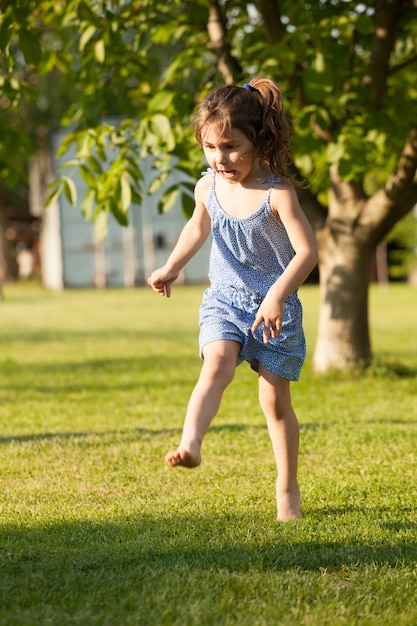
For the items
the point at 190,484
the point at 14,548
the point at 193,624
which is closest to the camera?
the point at 193,624

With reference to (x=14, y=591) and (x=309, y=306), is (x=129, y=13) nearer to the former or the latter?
(x=14, y=591)

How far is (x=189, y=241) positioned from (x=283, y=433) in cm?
76

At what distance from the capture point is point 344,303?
787cm

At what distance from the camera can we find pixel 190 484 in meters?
4.26

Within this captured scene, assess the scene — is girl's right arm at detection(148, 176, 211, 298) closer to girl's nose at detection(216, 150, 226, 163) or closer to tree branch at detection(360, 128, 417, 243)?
girl's nose at detection(216, 150, 226, 163)

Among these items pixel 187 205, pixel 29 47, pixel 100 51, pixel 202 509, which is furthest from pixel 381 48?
pixel 202 509

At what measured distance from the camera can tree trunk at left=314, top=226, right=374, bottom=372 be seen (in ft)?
25.7

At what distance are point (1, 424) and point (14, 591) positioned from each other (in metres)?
3.41

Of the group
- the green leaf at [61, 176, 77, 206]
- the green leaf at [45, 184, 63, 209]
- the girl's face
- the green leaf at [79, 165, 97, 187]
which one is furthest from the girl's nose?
the green leaf at [79, 165, 97, 187]

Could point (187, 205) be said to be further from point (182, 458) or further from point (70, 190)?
point (182, 458)

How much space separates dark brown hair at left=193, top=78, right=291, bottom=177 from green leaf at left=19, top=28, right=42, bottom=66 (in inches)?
76.5

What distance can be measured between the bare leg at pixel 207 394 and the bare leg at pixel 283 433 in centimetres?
19

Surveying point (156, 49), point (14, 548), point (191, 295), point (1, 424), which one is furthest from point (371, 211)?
point (191, 295)

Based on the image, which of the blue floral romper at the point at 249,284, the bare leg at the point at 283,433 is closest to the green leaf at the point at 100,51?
the blue floral romper at the point at 249,284
